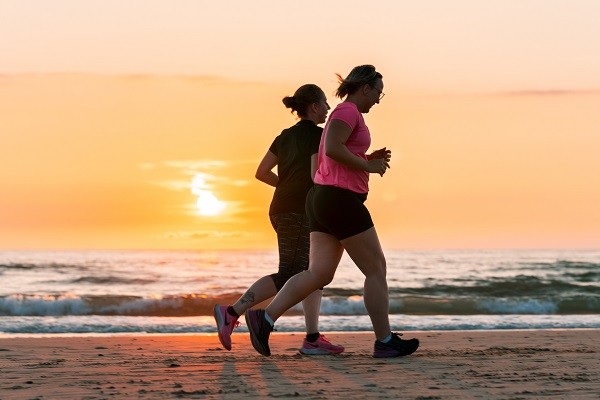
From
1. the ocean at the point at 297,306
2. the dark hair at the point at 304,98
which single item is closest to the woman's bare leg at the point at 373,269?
the dark hair at the point at 304,98

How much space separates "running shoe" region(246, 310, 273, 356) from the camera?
19.3ft

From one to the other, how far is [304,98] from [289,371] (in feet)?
6.38

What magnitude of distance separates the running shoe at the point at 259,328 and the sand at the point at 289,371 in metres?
0.11

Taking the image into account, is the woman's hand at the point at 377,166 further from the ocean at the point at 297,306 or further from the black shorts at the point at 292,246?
the ocean at the point at 297,306

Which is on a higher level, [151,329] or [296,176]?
[296,176]

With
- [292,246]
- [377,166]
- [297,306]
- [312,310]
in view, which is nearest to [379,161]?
[377,166]

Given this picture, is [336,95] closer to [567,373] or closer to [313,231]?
[313,231]

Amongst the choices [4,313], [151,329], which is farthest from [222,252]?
[151,329]

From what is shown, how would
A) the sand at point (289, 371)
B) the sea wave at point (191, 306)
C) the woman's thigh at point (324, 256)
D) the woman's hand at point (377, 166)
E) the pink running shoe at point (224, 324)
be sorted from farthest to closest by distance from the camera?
the sea wave at point (191, 306)
the pink running shoe at point (224, 324)
the woman's thigh at point (324, 256)
the woman's hand at point (377, 166)
the sand at point (289, 371)

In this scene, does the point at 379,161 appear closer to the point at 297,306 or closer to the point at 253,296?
the point at 253,296

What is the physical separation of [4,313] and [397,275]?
13.1m

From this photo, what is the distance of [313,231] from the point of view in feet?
19.4

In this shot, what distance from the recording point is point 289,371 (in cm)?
546

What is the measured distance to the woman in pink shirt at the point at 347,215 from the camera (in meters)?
5.71
